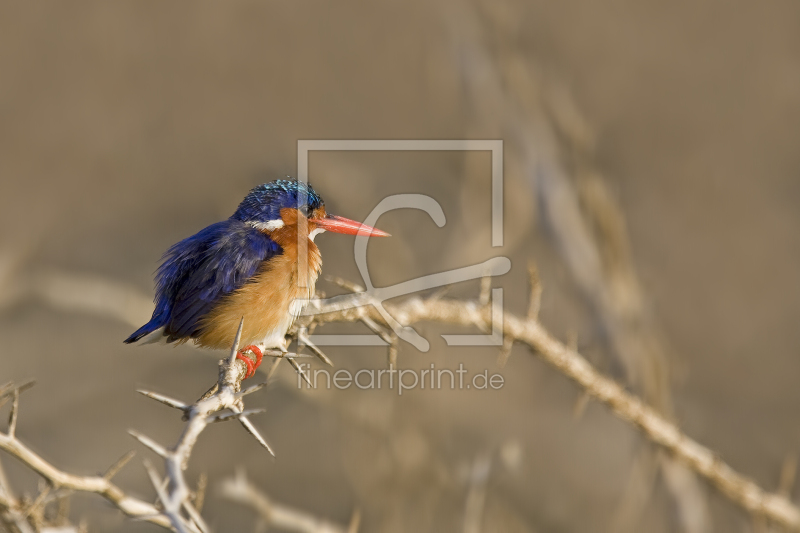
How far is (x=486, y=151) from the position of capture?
13.2ft

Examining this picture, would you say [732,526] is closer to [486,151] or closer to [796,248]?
[796,248]

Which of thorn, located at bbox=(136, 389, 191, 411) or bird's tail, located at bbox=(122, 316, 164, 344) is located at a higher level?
thorn, located at bbox=(136, 389, 191, 411)

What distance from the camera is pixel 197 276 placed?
239 cm

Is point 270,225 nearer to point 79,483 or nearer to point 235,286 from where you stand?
point 235,286

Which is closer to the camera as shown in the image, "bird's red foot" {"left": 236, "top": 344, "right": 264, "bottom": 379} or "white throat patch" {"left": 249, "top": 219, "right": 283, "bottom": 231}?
"bird's red foot" {"left": 236, "top": 344, "right": 264, "bottom": 379}

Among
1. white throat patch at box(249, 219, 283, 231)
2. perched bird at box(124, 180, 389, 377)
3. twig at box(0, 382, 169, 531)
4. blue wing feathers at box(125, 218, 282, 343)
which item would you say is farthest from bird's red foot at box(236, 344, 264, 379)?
twig at box(0, 382, 169, 531)

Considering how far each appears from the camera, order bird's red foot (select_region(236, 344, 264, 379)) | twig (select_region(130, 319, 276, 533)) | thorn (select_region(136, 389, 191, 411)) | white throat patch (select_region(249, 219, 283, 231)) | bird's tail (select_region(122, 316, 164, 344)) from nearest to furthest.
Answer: twig (select_region(130, 319, 276, 533)) < thorn (select_region(136, 389, 191, 411)) < bird's red foot (select_region(236, 344, 264, 379)) < bird's tail (select_region(122, 316, 164, 344)) < white throat patch (select_region(249, 219, 283, 231))

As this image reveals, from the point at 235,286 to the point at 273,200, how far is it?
384mm

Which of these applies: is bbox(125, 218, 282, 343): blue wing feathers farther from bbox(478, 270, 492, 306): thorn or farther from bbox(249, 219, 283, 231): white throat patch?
bbox(478, 270, 492, 306): thorn

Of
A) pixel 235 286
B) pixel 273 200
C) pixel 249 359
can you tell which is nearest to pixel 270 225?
pixel 273 200

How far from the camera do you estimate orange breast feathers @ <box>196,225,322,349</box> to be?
92.8 inches

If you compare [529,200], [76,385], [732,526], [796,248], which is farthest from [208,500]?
[796,248]

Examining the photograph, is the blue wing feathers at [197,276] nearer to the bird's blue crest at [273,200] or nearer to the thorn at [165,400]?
the bird's blue crest at [273,200]

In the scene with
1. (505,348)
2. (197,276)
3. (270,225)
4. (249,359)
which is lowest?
(249,359)
